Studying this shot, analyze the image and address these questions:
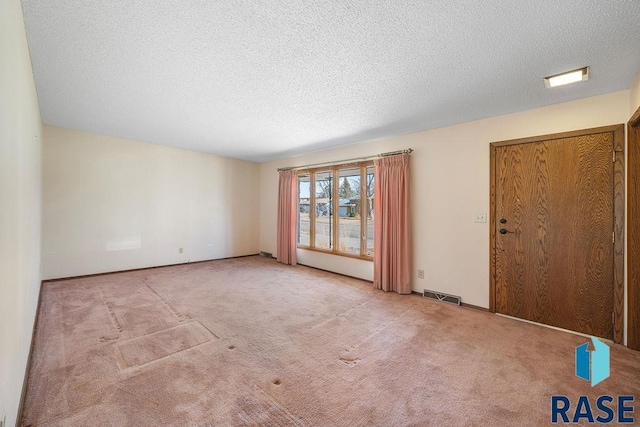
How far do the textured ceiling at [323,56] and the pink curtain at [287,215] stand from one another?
2275 millimetres

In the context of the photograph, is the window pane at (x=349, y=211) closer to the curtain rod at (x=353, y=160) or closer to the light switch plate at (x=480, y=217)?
the curtain rod at (x=353, y=160)

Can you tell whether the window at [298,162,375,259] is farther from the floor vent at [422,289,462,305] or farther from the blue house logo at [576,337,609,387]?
the blue house logo at [576,337,609,387]

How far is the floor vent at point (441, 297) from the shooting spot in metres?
3.37

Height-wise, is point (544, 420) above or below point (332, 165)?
below

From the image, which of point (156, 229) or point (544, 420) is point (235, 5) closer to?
point (544, 420)

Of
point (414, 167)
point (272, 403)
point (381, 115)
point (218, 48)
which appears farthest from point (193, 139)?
point (272, 403)

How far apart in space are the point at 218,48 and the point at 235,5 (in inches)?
18.4

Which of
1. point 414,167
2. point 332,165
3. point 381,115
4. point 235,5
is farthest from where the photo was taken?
point 332,165

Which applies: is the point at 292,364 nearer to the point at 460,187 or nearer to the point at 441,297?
the point at 441,297

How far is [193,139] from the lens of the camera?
4410 mm

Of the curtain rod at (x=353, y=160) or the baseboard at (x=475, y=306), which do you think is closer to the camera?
the baseboard at (x=475, y=306)

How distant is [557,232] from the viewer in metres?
2.72

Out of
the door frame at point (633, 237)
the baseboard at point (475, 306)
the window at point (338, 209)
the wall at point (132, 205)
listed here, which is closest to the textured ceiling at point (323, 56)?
the door frame at point (633, 237)

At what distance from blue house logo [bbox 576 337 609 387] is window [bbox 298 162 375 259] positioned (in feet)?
8.62
